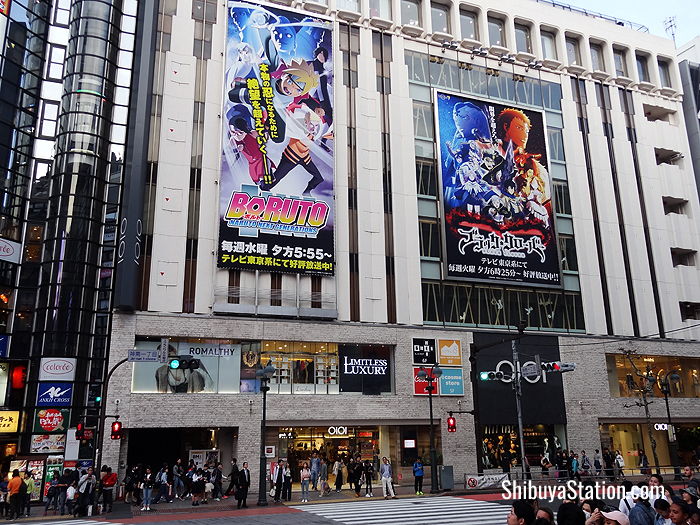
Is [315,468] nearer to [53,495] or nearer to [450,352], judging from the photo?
[53,495]

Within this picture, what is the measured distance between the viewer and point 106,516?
23.3 metres

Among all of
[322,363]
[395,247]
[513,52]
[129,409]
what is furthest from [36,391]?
[513,52]

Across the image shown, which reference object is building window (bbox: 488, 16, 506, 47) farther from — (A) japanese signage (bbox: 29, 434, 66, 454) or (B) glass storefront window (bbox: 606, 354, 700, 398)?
(A) japanese signage (bbox: 29, 434, 66, 454)

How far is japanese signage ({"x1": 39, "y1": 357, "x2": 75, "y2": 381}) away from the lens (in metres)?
31.1

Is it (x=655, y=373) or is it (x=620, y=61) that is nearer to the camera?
(x=655, y=373)


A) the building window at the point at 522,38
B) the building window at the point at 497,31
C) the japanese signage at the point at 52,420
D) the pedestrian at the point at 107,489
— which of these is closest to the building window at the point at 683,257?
the building window at the point at 522,38

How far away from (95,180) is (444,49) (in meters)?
24.8

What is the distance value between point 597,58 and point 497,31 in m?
9.17

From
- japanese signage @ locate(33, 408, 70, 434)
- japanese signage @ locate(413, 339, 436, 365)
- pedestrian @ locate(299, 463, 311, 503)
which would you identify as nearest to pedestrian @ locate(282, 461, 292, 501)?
pedestrian @ locate(299, 463, 311, 503)

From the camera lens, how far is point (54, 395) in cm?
3095

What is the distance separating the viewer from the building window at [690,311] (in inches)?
1833

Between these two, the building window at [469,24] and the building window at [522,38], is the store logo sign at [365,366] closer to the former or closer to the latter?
the building window at [469,24]

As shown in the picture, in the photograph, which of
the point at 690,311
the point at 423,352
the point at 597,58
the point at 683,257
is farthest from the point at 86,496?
the point at 597,58

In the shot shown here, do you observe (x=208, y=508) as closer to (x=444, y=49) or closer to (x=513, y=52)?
(x=444, y=49)
